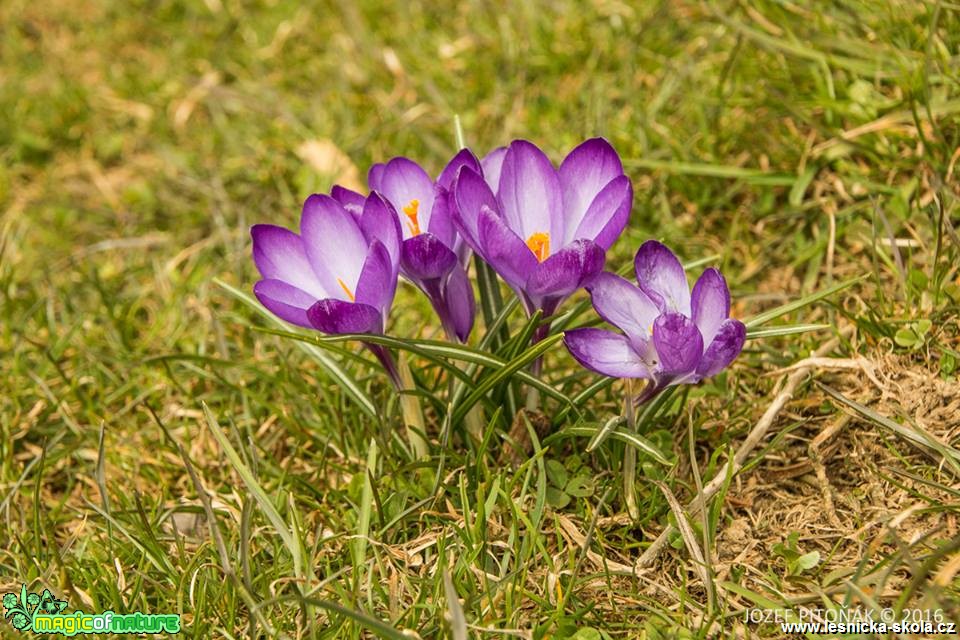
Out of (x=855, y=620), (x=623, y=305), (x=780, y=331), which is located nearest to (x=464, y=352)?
(x=623, y=305)

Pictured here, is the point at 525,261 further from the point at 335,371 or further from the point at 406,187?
the point at 335,371

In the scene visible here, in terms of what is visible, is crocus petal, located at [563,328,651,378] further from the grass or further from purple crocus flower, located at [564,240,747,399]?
the grass

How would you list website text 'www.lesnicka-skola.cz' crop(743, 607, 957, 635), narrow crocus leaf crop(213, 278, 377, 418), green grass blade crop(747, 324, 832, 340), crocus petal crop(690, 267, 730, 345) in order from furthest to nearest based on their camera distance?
narrow crocus leaf crop(213, 278, 377, 418)
green grass blade crop(747, 324, 832, 340)
crocus petal crop(690, 267, 730, 345)
website text 'www.lesnicka-skola.cz' crop(743, 607, 957, 635)

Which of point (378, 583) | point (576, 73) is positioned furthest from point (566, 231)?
point (576, 73)

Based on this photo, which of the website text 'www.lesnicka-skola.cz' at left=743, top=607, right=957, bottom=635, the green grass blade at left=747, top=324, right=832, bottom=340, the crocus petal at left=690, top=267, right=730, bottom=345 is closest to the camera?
the website text 'www.lesnicka-skola.cz' at left=743, top=607, right=957, bottom=635

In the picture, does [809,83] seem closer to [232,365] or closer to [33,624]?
[232,365]

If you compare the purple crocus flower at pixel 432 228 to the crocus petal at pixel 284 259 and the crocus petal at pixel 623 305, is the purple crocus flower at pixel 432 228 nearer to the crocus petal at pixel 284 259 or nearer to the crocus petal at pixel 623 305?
the crocus petal at pixel 284 259

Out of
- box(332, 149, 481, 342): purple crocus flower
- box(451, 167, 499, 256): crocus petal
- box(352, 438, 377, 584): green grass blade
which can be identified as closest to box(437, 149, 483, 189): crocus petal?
box(332, 149, 481, 342): purple crocus flower
